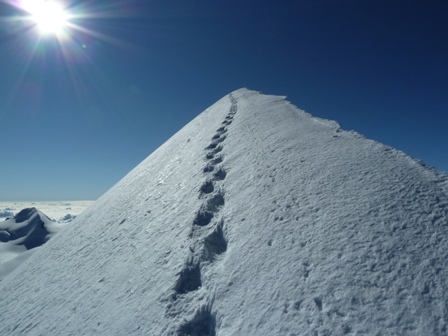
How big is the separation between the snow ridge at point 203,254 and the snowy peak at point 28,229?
94944mm

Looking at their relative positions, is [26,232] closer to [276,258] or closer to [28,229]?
[28,229]

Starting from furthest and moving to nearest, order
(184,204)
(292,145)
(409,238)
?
(292,145) → (184,204) → (409,238)

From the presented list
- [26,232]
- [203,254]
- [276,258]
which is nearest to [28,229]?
[26,232]

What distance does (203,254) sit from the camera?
304 cm

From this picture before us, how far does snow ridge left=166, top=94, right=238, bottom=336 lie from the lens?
2.28 m

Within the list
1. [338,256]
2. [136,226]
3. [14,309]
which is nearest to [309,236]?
[338,256]

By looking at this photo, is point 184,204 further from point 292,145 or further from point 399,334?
point 399,334

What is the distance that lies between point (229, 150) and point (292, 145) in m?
1.83

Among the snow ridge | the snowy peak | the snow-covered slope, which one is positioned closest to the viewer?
the snow ridge

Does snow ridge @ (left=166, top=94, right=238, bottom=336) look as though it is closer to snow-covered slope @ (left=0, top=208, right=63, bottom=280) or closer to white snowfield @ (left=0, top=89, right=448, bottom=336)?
white snowfield @ (left=0, top=89, right=448, bottom=336)

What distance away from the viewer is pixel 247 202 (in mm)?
3732

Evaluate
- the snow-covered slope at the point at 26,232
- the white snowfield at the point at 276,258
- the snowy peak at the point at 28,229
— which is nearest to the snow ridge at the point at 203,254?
the white snowfield at the point at 276,258

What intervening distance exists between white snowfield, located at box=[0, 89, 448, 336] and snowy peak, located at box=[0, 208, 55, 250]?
94.2m

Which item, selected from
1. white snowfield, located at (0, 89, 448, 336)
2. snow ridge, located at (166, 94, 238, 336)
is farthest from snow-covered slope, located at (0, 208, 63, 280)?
snow ridge, located at (166, 94, 238, 336)
